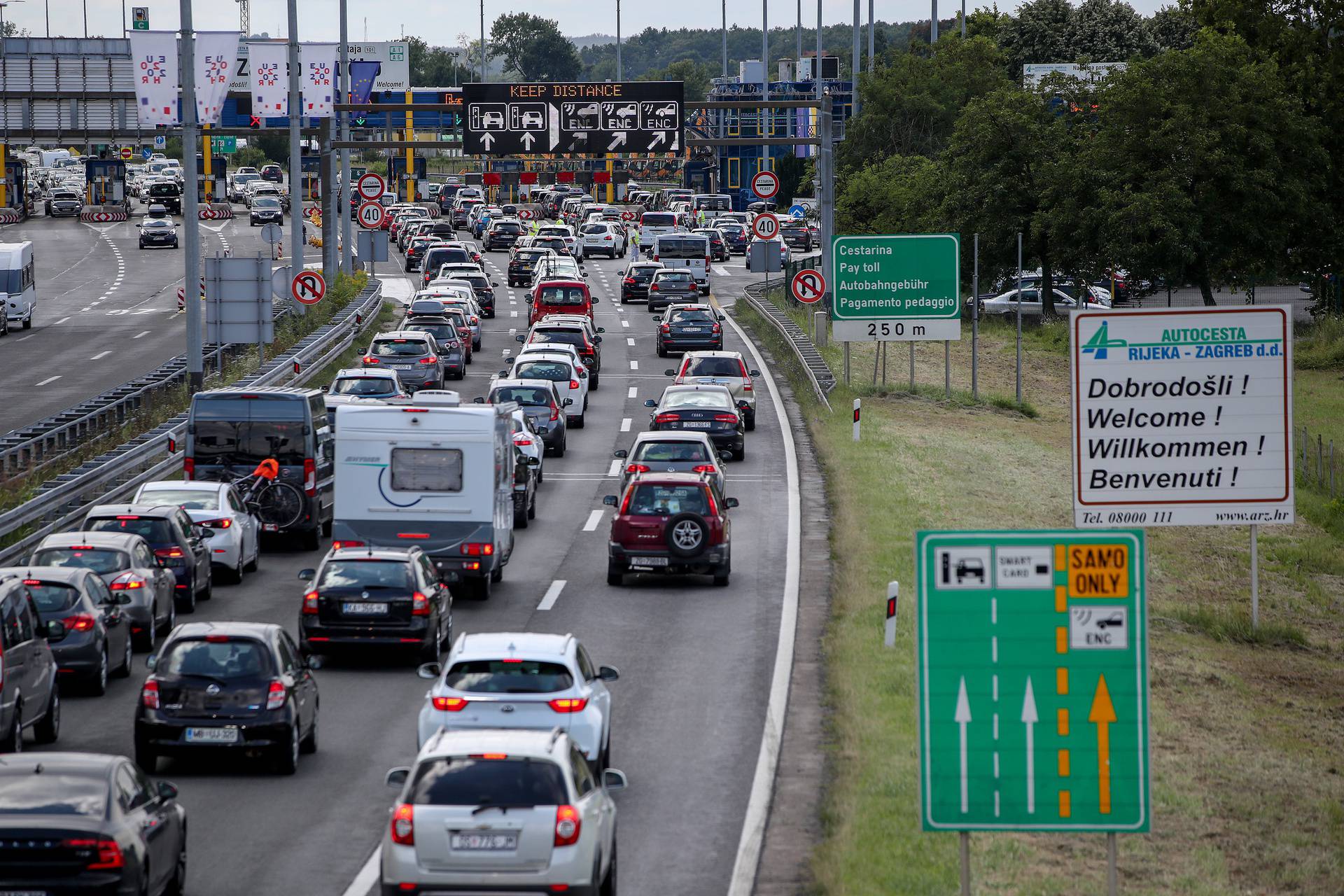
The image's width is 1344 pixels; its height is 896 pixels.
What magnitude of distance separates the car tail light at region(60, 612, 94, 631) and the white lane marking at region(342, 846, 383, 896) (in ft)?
21.8

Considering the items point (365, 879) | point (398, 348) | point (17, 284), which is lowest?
point (365, 879)

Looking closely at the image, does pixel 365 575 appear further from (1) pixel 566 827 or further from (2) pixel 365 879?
(1) pixel 566 827

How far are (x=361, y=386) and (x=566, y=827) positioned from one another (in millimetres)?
26718

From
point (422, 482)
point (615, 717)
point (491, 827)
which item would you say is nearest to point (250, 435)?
point (422, 482)

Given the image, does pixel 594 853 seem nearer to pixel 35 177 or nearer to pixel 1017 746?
pixel 1017 746

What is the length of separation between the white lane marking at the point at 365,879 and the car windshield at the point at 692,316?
41.5m

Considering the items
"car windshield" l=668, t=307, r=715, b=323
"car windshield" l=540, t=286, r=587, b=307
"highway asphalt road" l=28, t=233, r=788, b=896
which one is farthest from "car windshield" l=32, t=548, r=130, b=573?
"car windshield" l=540, t=286, r=587, b=307

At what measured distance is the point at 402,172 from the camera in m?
175

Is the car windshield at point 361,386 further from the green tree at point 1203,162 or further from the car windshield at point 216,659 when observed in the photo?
the green tree at point 1203,162

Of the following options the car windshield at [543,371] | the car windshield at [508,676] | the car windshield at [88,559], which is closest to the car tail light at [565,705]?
the car windshield at [508,676]

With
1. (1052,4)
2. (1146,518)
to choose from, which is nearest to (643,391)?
(1146,518)

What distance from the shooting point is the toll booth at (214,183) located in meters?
140

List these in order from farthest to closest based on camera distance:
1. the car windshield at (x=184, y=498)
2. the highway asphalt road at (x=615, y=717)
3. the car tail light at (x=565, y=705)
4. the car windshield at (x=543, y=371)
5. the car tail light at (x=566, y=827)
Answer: the car windshield at (x=543, y=371)
the car windshield at (x=184, y=498)
the car tail light at (x=565, y=705)
the highway asphalt road at (x=615, y=717)
the car tail light at (x=566, y=827)

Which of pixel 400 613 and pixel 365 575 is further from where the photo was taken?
pixel 365 575
